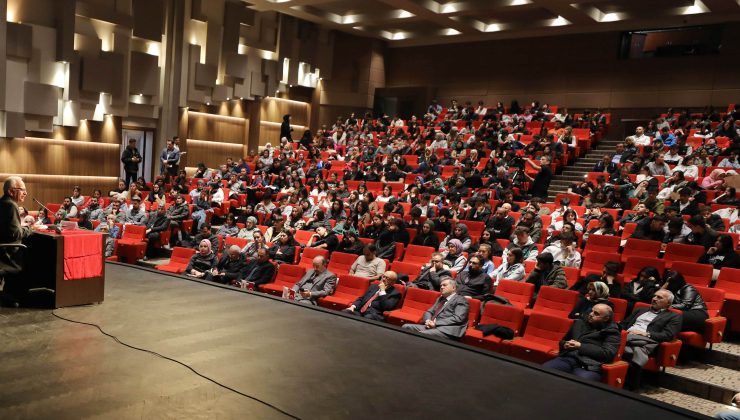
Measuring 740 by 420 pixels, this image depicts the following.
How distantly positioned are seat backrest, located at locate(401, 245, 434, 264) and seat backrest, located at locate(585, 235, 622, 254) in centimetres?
165

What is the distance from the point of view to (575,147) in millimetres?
10648

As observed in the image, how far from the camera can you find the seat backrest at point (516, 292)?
5.23 m

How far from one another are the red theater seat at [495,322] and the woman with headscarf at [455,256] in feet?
3.68

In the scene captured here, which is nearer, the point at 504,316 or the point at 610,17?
the point at 504,316

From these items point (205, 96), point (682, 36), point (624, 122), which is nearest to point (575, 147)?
point (624, 122)

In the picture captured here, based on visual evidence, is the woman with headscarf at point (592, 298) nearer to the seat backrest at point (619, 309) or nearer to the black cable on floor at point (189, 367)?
the seat backrest at point (619, 309)

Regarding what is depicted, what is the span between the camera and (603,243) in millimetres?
6230

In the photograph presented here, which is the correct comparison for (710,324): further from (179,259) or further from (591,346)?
(179,259)

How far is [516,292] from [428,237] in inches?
72.3

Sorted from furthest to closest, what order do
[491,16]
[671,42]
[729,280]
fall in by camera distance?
[491,16]
[671,42]
[729,280]

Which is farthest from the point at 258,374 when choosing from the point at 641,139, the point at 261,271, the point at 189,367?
the point at 641,139

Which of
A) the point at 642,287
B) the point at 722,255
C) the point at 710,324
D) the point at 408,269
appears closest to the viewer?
the point at 710,324

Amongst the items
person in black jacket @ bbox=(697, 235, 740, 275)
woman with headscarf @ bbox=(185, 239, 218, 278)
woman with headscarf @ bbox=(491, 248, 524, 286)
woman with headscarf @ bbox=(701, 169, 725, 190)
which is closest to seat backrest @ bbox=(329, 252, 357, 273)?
woman with headscarf @ bbox=(185, 239, 218, 278)

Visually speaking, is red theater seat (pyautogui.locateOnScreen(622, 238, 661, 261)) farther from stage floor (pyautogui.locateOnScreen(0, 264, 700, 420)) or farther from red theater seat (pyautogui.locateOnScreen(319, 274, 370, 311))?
stage floor (pyautogui.locateOnScreen(0, 264, 700, 420))
